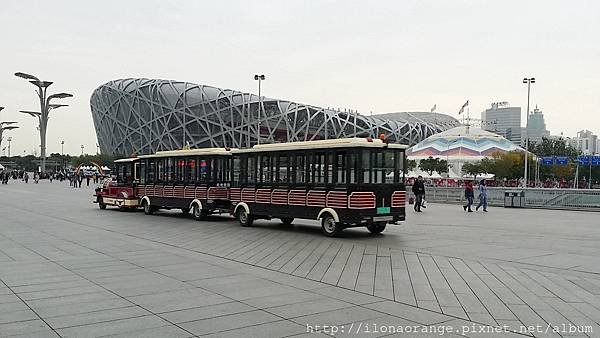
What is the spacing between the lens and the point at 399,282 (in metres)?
8.87

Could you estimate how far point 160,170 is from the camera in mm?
23641

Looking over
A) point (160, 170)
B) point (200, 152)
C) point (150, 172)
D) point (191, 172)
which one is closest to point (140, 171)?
point (150, 172)

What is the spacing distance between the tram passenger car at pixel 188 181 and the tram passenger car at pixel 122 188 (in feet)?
1.69

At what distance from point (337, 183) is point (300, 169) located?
1763 mm

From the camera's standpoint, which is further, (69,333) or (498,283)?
(498,283)

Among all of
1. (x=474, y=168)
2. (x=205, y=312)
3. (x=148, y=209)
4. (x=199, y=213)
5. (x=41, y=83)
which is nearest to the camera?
(x=205, y=312)

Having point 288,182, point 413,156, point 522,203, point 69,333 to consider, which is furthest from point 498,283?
point 413,156

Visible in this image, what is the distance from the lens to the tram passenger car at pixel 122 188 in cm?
2531

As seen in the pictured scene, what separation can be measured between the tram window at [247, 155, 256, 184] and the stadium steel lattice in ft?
277

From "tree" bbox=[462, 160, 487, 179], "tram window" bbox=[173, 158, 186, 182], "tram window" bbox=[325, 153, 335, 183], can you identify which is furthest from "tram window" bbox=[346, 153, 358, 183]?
"tree" bbox=[462, 160, 487, 179]

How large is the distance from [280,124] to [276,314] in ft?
335

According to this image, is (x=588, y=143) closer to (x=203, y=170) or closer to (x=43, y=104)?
(x=43, y=104)

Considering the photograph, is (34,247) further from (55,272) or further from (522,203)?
(522,203)

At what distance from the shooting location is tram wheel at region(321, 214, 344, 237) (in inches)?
595
